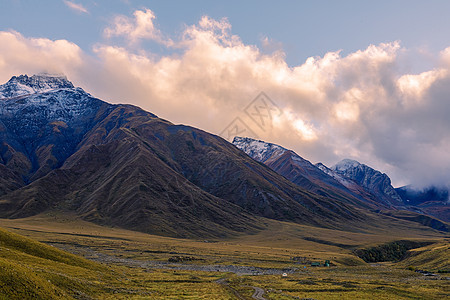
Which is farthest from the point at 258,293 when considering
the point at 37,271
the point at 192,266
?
the point at 192,266

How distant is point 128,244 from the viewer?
165250 mm

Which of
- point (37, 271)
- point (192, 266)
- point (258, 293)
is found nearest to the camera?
point (37, 271)

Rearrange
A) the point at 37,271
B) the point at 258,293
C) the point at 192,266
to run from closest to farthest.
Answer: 1. the point at 37,271
2. the point at 258,293
3. the point at 192,266

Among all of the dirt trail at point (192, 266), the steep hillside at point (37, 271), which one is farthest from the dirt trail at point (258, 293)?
the dirt trail at point (192, 266)

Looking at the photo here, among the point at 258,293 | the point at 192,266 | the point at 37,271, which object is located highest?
the point at 258,293

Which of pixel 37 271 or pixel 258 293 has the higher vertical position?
pixel 258 293

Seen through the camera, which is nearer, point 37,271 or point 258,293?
point 37,271

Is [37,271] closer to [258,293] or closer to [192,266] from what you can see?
[258,293]

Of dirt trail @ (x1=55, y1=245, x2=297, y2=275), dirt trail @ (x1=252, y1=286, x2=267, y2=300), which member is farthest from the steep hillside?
dirt trail @ (x1=55, y1=245, x2=297, y2=275)

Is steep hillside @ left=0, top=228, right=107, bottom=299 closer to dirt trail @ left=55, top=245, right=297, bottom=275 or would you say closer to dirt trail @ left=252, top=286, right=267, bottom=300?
dirt trail @ left=252, top=286, right=267, bottom=300

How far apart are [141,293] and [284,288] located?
1356 inches

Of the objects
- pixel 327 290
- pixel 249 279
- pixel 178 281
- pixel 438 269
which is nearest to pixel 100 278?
pixel 178 281

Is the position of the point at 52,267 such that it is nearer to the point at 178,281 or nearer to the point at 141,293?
the point at 141,293

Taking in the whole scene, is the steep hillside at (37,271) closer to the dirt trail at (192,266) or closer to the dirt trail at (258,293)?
the dirt trail at (258,293)
